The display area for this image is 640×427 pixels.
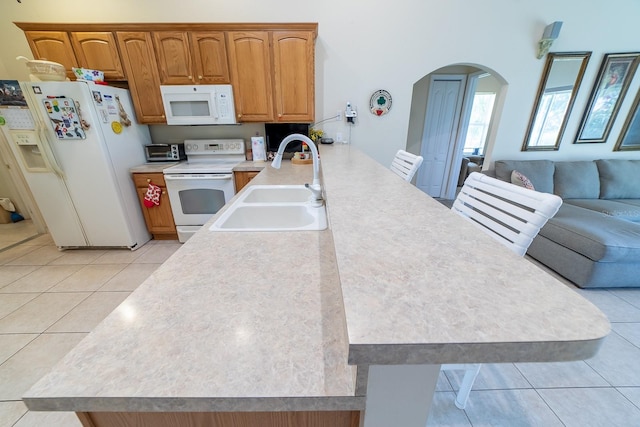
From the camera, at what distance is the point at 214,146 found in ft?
9.91

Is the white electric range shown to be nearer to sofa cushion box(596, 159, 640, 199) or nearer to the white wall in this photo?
the white wall

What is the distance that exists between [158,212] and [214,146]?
1.03 metres

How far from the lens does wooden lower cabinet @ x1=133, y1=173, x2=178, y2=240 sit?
2699 millimetres

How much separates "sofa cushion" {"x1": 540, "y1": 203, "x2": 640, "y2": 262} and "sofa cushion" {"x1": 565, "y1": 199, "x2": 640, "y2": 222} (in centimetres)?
27

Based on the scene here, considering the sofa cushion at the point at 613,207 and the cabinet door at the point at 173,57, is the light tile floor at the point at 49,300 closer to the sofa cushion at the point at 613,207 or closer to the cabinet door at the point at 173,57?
the cabinet door at the point at 173,57

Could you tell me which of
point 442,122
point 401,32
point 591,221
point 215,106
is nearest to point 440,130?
point 442,122

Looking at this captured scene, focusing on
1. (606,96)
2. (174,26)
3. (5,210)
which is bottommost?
(5,210)

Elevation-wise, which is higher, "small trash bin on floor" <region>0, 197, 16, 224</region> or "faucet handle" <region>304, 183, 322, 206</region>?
"faucet handle" <region>304, 183, 322, 206</region>

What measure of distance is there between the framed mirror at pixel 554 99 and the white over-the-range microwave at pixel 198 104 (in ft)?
12.0

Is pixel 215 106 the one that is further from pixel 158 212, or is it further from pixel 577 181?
pixel 577 181

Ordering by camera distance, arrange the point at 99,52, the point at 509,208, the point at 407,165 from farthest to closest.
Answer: the point at 99,52, the point at 407,165, the point at 509,208

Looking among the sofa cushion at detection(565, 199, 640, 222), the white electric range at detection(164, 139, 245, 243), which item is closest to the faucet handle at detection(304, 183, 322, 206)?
the white electric range at detection(164, 139, 245, 243)

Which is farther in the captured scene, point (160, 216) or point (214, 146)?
point (214, 146)

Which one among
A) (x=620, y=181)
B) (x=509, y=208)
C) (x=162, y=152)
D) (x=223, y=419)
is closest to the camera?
(x=223, y=419)
